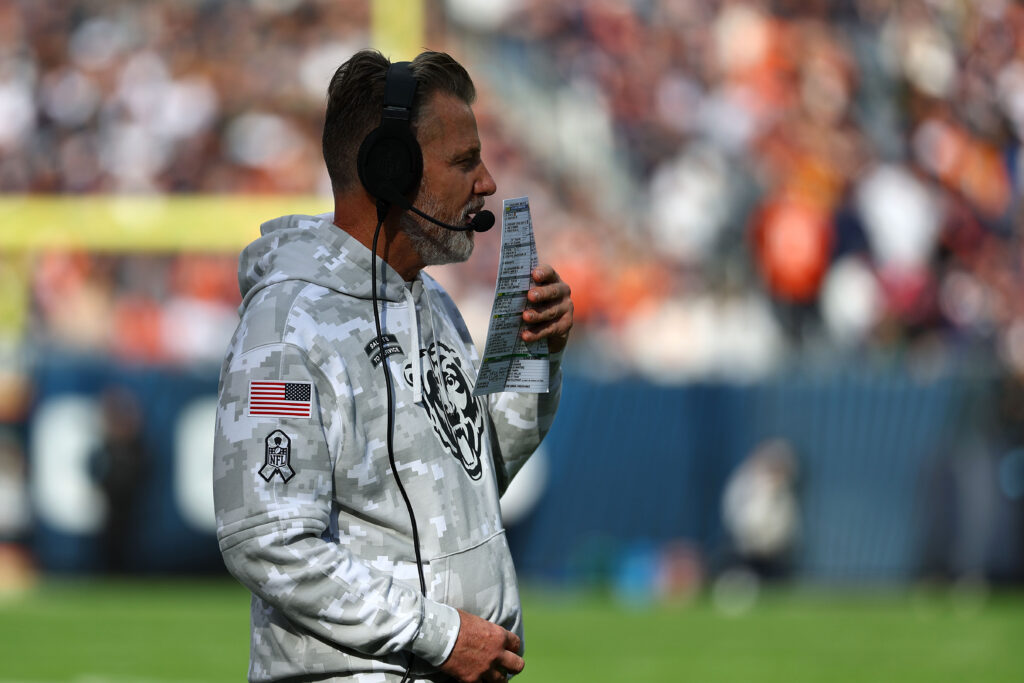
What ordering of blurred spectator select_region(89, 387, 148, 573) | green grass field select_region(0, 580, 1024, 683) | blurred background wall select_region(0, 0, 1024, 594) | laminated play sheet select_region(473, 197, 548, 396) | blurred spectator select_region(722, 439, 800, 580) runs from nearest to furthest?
1. laminated play sheet select_region(473, 197, 548, 396)
2. green grass field select_region(0, 580, 1024, 683)
3. blurred spectator select_region(722, 439, 800, 580)
4. blurred background wall select_region(0, 0, 1024, 594)
5. blurred spectator select_region(89, 387, 148, 573)

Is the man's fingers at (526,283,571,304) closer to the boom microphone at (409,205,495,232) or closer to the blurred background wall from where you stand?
the boom microphone at (409,205,495,232)

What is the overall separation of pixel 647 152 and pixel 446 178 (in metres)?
10.6

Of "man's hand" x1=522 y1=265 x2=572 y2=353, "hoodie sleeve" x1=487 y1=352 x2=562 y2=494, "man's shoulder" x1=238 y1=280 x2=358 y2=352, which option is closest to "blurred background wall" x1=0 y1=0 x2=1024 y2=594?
"hoodie sleeve" x1=487 y1=352 x2=562 y2=494

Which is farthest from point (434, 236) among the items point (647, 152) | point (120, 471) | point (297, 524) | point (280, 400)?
point (647, 152)

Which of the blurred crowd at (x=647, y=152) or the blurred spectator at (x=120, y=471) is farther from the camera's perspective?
the blurred crowd at (x=647, y=152)

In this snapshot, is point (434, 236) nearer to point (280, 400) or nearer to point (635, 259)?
point (280, 400)

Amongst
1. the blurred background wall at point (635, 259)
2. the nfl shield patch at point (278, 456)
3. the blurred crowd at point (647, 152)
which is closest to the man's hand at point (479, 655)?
the nfl shield patch at point (278, 456)

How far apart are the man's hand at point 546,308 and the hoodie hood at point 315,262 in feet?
0.68

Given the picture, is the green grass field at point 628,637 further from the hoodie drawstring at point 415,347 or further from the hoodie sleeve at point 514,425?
the hoodie drawstring at point 415,347

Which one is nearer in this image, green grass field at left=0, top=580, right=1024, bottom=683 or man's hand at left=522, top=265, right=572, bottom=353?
man's hand at left=522, top=265, right=572, bottom=353

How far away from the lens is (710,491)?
9.87m

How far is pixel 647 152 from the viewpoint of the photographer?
41.9 feet

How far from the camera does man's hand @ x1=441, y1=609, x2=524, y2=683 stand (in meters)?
2.16

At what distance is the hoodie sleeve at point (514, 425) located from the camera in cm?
260
